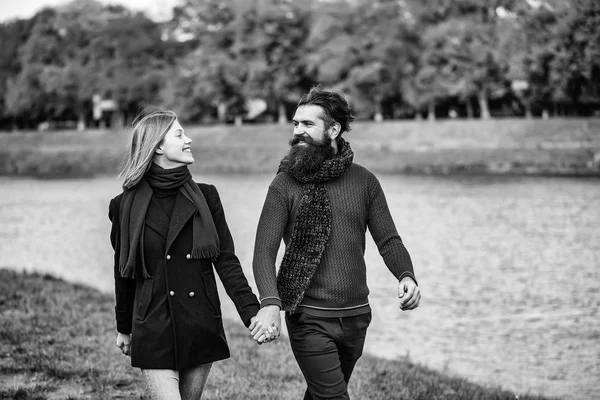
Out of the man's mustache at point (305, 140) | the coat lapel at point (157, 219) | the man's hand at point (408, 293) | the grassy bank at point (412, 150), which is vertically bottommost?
the grassy bank at point (412, 150)

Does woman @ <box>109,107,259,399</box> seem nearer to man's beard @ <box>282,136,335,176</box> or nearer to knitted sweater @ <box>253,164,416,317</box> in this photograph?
knitted sweater @ <box>253,164,416,317</box>

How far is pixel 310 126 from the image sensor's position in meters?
5.08

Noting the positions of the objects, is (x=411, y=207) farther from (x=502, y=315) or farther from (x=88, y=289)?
(x=88, y=289)

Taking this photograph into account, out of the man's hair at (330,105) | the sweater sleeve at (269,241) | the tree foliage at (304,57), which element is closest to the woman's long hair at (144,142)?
the sweater sleeve at (269,241)

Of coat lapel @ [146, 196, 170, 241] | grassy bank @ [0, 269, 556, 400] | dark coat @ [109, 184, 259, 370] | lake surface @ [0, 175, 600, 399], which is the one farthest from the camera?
lake surface @ [0, 175, 600, 399]

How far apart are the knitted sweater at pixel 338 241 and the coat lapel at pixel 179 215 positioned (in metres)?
0.46

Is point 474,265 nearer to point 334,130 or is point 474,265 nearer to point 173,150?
point 334,130

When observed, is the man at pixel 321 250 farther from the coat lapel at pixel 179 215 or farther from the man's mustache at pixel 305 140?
the coat lapel at pixel 179 215

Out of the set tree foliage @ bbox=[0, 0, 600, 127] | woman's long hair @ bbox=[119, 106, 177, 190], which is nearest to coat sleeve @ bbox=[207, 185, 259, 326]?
woman's long hair @ bbox=[119, 106, 177, 190]

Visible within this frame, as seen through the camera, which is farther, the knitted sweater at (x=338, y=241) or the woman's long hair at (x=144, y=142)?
the knitted sweater at (x=338, y=241)

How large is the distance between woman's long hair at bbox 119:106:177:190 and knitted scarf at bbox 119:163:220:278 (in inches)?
2.7

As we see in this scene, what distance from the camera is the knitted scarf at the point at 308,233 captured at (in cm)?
493

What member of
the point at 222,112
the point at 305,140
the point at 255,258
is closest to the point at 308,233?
the point at 255,258

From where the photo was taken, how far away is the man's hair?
5090 millimetres
